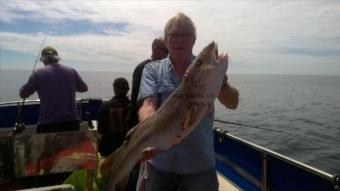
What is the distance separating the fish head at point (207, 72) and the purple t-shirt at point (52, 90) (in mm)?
4231

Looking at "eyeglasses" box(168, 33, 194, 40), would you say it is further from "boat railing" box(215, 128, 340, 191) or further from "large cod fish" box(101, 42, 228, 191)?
"boat railing" box(215, 128, 340, 191)

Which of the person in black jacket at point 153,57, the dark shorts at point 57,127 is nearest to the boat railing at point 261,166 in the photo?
the person in black jacket at point 153,57

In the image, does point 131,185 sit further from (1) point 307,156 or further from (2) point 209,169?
(1) point 307,156

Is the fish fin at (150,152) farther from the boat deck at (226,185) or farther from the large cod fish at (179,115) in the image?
the boat deck at (226,185)

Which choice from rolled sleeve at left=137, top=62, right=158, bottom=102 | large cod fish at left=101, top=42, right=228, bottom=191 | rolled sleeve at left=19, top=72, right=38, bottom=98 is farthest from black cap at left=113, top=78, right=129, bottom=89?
large cod fish at left=101, top=42, right=228, bottom=191

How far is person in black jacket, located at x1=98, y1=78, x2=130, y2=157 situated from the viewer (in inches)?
234

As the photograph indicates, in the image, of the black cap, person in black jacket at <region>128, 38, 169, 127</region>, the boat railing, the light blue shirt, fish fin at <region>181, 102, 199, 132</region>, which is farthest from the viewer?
the black cap

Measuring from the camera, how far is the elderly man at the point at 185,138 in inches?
132

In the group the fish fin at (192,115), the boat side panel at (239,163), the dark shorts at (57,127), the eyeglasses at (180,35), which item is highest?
the eyeglasses at (180,35)

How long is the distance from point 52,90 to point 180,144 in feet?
12.5

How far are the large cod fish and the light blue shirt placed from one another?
30cm

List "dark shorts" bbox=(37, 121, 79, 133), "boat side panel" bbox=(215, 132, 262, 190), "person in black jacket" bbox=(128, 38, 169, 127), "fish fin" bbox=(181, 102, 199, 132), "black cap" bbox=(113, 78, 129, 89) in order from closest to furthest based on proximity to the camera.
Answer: "fish fin" bbox=(181, 102, 199, 132), "person in black jacket" bbox=(128, 38, 169, 127), "boat side panel" bbox=(215, 132, 262, 190), "black cap" bbox=(113, 78, 129, 89), "dark shorts" bbox=(37, 121, 79, 133)

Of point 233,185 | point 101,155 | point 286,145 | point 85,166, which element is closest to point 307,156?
point 286,145

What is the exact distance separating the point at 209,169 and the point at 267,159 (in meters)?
2.03
